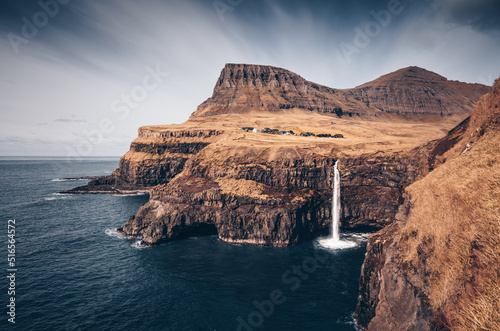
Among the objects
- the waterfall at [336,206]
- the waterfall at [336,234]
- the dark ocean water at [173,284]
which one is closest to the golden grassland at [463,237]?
the dark ocean water at [173,284]

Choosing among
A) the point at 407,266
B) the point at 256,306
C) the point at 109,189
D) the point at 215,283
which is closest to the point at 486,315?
the point at 407,266

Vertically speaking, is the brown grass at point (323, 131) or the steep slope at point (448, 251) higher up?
the brown grass at point (323, 131)

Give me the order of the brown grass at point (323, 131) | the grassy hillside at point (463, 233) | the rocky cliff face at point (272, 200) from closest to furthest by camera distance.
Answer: the grassy hillside at point (463, 233) → the rocky cliff face at point (272, 200) → the brown grass at point (323, 131)

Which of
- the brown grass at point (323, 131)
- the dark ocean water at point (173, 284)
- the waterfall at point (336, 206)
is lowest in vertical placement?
the dark ocean water at point (173, 284)

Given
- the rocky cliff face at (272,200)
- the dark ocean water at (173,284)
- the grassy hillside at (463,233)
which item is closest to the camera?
the grassy hillside at (463,233)

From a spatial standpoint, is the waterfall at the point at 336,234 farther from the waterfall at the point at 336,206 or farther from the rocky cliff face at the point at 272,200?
the rocky cliff face at the point at 272,200

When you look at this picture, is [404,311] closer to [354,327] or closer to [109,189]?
[354,327]
